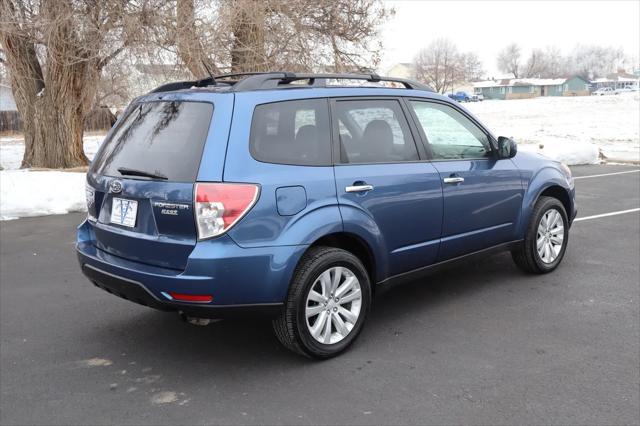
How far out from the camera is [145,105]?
414 centimetres

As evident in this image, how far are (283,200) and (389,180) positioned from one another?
93 cm

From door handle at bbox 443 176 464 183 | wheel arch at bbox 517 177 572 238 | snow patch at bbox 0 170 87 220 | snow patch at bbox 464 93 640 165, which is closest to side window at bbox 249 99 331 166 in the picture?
door handle at bbox 443 176 464 183

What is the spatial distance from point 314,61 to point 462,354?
1187 centimetres

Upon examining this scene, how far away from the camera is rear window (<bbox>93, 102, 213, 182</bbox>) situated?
364 cm

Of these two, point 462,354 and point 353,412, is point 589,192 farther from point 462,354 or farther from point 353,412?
point 353,412

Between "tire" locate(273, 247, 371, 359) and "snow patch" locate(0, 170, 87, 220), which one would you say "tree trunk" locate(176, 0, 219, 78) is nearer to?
"snow patch" locate(0, 170, 87, 220)

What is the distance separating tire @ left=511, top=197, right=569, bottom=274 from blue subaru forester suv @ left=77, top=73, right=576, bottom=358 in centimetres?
80

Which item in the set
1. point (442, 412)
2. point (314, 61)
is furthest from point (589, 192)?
point (442, 412)

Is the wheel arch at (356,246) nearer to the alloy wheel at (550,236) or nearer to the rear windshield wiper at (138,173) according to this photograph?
the rear windshield wiper at (138,173)

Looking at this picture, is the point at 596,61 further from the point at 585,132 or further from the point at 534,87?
the point at 585,132

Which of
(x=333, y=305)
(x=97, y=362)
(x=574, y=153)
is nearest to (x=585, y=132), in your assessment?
(x=574, y=153)

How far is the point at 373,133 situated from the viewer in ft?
14.5

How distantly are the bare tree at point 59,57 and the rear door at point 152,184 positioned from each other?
9495mm

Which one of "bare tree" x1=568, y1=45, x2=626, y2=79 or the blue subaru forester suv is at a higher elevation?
"bare tree" x1=568, y1=45, x2=626, y2=79
